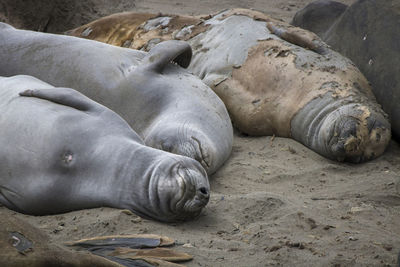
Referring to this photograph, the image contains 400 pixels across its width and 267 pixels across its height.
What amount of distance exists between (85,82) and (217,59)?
1.54m

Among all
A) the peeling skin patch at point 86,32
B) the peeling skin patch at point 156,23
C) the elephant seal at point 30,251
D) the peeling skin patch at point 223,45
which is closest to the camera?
the elephant seal at point 30,251

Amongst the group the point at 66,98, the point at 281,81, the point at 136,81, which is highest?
the point at 66,98

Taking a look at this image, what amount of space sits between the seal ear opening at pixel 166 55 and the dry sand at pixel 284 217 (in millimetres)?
885

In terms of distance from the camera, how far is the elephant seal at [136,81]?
182 inches


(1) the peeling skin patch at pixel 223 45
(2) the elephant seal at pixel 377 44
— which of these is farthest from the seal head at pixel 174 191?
(1) the peeling skin patch at pixel 223 45

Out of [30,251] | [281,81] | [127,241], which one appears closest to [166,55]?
[281,81]

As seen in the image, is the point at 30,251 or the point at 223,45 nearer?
the point at 30,251

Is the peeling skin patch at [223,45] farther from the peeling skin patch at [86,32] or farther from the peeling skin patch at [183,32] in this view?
the peeling skin patch at [86,32]

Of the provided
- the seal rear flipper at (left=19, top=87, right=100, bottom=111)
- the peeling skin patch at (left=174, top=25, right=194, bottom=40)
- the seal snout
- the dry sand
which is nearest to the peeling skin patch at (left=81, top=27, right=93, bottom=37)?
the peeling skin patch at (left=174, top=25, right=194, bottom=40)

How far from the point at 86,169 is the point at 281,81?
2.35 m

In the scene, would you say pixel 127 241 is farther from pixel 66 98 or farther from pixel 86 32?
pixel 86 32

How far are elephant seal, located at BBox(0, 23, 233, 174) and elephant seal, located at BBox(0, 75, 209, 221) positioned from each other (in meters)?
0.71

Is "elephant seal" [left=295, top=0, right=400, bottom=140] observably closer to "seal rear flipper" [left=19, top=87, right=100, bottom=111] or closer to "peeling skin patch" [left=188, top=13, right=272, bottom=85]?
"peeling skin patch" [left=188, top=13, right=272, bottom=85]

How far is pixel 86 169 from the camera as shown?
3672mm
